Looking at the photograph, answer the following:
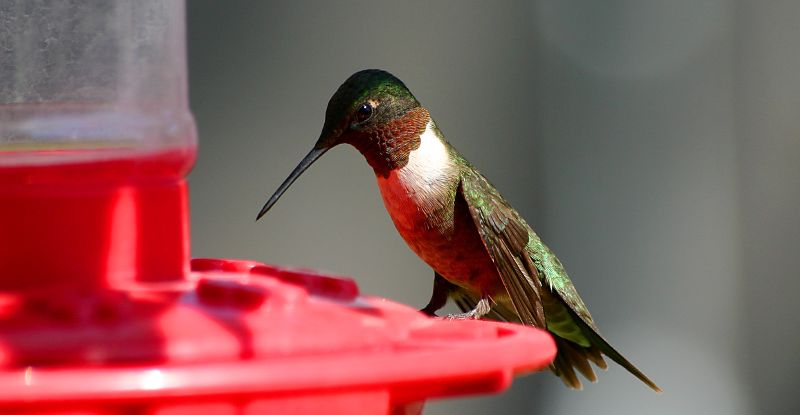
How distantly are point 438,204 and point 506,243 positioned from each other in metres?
0.27

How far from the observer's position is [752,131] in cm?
568

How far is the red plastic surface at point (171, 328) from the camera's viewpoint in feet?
4.11

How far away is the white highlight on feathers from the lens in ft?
12.4

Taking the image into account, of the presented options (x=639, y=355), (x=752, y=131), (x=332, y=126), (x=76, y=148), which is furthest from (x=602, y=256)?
(x=76, y=148)

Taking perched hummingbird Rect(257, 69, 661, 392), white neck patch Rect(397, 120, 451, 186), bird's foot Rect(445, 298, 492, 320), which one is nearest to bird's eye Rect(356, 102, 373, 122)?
perched hummingbird Rect(257, 69, 661, 392)

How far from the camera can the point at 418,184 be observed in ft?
12.5

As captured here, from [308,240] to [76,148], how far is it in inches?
144

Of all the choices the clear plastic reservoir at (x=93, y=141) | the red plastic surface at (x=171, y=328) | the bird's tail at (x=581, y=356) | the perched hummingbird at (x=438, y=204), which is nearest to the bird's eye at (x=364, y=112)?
the perched hummingbird at (x=438, y=204)

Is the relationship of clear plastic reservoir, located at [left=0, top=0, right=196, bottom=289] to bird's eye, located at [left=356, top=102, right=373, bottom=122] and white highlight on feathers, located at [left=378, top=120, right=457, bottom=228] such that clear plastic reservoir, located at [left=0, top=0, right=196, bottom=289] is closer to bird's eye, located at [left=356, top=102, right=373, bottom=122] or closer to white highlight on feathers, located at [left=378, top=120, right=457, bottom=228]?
bird's eye, located at [left=356, top=102, right=373, bottom=122]

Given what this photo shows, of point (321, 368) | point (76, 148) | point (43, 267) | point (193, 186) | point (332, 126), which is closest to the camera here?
point (321, 368)

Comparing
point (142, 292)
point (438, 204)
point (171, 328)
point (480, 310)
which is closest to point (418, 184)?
point (438, 204)

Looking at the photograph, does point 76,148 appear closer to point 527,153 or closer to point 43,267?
point 43,267

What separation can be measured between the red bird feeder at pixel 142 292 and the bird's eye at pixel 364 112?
5.02ft

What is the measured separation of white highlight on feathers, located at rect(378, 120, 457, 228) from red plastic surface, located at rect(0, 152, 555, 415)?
176 cm
